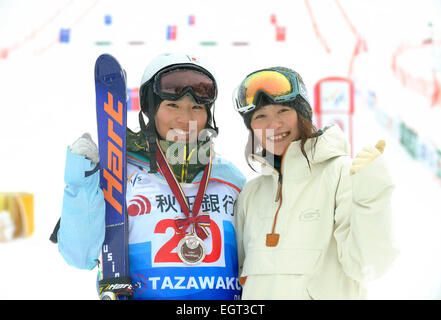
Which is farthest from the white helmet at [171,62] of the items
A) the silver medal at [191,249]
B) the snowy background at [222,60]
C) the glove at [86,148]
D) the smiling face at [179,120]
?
the snowy background at [222,60]

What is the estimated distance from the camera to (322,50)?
7.93 metres

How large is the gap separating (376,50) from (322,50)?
0.97 meters

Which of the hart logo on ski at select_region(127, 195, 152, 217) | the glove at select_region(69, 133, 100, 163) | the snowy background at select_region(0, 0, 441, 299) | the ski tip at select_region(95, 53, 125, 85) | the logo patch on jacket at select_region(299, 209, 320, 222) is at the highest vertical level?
the snowy background at select_region(0, 0, 441, 299)

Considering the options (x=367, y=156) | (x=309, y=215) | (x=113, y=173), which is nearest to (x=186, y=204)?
(x=113, y=173)

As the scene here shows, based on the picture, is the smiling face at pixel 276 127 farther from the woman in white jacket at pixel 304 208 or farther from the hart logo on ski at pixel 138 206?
the hart logo on ski at pixel 138 206

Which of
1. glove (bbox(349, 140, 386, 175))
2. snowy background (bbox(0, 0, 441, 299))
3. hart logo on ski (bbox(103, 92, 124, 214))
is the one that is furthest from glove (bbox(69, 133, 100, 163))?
snowy background (bbox(0, 0, 441, 299))

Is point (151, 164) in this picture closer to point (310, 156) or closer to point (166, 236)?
point (166, 236)

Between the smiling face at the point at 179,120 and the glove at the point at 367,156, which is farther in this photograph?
the smiling face at the point at 179,120

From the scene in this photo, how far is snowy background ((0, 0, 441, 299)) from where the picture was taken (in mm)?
7375

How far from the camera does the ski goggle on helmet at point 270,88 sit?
2.38 m

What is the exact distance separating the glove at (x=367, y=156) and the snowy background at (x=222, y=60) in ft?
16.9

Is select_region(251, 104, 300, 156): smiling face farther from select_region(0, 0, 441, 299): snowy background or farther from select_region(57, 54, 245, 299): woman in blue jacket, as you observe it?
select_region(0, 0, 441, 299): snowy background

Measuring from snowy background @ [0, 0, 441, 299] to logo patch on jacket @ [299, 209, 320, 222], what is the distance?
16.1ft

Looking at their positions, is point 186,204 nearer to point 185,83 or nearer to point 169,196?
point 169,196
